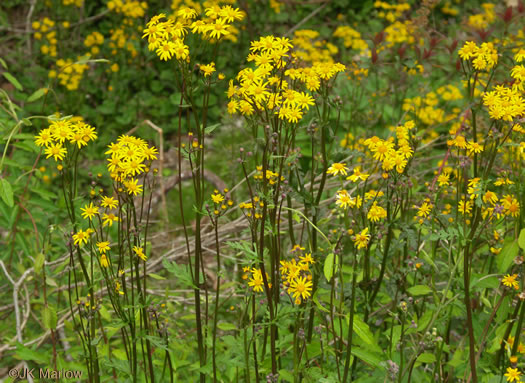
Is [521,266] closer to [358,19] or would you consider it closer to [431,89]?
[431,89]

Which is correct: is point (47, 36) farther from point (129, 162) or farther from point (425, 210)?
point (425, 210)

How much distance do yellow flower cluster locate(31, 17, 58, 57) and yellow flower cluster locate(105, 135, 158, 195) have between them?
4408mm

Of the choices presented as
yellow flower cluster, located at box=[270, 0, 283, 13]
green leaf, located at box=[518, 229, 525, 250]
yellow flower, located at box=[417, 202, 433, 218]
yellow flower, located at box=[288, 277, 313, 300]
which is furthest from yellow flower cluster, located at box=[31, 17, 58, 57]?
green leaf, located at box=[518, 229, 525, 250]

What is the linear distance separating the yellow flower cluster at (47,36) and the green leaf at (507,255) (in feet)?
15.7

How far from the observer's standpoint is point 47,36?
19.9 ft

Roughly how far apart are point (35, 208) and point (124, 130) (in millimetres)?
2579

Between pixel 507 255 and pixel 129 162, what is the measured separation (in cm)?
132

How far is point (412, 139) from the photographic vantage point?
2.20 m

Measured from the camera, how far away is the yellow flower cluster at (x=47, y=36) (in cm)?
596

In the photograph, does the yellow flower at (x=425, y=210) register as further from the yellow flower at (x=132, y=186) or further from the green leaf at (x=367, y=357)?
the yellow flower at (x=132, y=186)

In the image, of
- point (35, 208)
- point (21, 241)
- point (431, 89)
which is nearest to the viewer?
point (21, 241)

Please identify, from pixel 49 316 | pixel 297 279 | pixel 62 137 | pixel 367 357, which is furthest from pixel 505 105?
pixel 49 316

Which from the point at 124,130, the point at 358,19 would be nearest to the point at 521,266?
the point at 124,130

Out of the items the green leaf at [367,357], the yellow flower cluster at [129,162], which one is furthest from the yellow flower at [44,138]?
the green leaf at [367,357]
